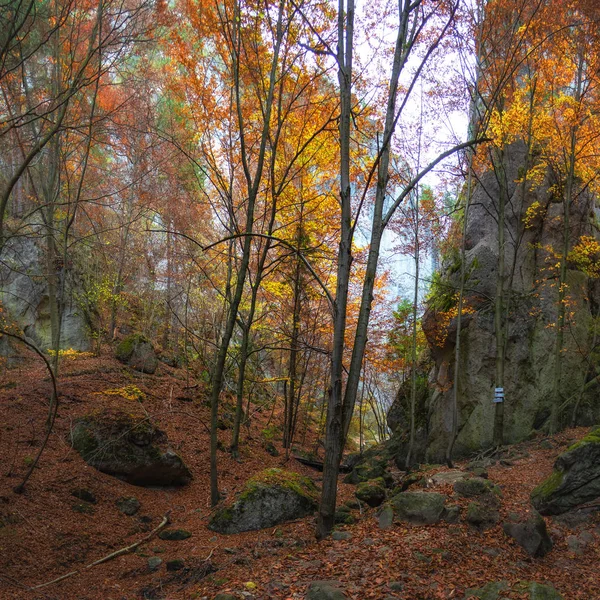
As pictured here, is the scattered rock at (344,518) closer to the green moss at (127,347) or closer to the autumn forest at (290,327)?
the autumn forest at (290,327)

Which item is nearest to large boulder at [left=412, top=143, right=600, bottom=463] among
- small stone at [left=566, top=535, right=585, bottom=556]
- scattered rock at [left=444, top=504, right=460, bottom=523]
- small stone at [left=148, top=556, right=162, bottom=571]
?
small stone at [left=566, top=535, right=585, bottom=556]

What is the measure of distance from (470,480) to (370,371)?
1511 cm

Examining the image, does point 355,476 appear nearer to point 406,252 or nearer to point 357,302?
point 357,302

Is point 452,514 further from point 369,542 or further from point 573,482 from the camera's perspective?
point 573,482

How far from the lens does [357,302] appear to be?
15.2 m

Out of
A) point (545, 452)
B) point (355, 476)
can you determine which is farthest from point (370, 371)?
point (545, 452)

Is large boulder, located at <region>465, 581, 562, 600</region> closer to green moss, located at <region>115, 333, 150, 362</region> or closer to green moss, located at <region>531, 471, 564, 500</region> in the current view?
green moss, located at <region>531, 471, 564, 500</region>

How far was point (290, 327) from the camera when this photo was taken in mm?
11641

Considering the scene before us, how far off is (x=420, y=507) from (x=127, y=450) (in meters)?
4.73

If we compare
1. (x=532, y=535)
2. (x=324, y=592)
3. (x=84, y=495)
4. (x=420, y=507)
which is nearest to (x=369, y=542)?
(x=420, y=507)

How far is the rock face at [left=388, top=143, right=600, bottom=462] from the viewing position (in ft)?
38.5

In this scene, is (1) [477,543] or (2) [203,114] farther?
(2) [203,114]

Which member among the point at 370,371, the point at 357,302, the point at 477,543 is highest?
the point at 357,302

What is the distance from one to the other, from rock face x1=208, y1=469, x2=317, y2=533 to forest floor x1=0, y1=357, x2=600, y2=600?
216 millimetres
